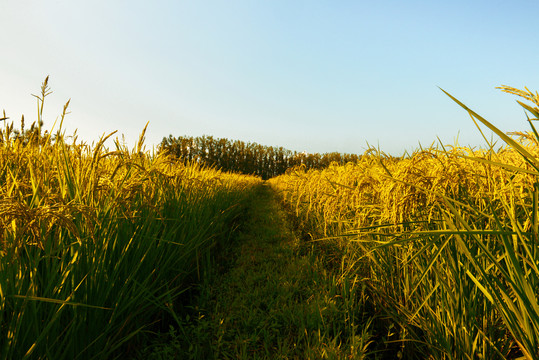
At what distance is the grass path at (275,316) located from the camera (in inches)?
63.6

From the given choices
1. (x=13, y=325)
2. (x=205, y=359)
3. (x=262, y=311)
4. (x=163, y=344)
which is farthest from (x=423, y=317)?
(x=13, y=325)

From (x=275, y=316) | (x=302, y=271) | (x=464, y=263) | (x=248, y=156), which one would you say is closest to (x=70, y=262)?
(x=275, y=316)

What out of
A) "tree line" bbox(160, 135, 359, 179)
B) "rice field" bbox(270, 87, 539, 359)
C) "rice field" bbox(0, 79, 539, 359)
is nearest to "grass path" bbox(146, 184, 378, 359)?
"rice field" bbox(0, 79, 539, 359)

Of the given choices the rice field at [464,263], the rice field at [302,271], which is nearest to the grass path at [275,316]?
the rice field at [302,271]

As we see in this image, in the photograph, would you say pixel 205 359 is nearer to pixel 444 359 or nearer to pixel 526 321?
pixel 444 359

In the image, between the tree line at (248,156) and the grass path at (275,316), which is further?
the tree line at (248,156)

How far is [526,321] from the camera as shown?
850 millimetres

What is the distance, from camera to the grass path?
1616 mm

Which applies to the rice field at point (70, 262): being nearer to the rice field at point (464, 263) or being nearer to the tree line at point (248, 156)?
the rice field at point (464, 263)

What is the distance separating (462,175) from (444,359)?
39.9 inches

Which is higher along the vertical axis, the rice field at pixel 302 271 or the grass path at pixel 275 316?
the rice field at pixel 302 271

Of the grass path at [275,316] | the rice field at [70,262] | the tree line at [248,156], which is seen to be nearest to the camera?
the rice field at [70,262]

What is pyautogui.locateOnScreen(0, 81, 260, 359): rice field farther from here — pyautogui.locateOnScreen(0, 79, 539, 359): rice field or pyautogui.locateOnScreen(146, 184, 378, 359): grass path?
pyautogui.locateOnScreen(146, 184, 378, 359): grass path

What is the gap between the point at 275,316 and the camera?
6.54 feet
